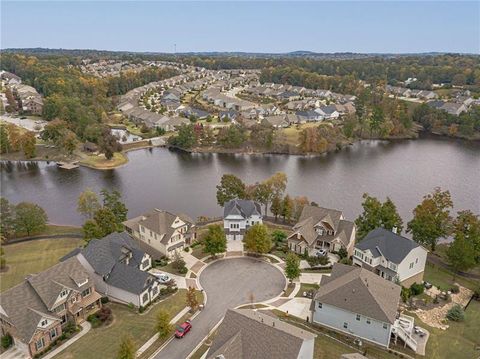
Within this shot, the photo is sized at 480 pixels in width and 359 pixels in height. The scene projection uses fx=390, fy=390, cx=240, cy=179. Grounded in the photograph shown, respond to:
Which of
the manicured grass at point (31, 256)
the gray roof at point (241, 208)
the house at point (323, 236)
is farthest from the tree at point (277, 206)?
the manicured grass at point (31, 256)

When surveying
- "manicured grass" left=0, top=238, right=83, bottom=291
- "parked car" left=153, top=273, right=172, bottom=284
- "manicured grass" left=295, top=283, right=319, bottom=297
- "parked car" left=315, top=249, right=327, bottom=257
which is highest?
"parked car" left=315, top=249, right=327, bottom=257

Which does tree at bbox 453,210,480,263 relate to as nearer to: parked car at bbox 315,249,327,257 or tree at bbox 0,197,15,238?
parked car at bbox 315,249,327,257

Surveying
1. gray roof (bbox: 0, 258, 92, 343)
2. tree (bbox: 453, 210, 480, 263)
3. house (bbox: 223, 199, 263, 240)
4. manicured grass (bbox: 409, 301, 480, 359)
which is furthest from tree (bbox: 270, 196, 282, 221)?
gray roof (bbox: 0, 258, 92, 343)

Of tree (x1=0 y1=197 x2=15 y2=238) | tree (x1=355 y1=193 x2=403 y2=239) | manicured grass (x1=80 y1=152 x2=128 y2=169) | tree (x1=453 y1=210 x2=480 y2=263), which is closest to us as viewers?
tree (x1=453 y1=210 x2=480 y2=263)

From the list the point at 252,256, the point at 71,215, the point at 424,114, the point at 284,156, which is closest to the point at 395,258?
the point at 252,256

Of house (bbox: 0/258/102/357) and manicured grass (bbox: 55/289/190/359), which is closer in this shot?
manicured grass (bbox: 55/289/190/359)

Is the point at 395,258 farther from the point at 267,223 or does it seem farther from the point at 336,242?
the point at 267,223
